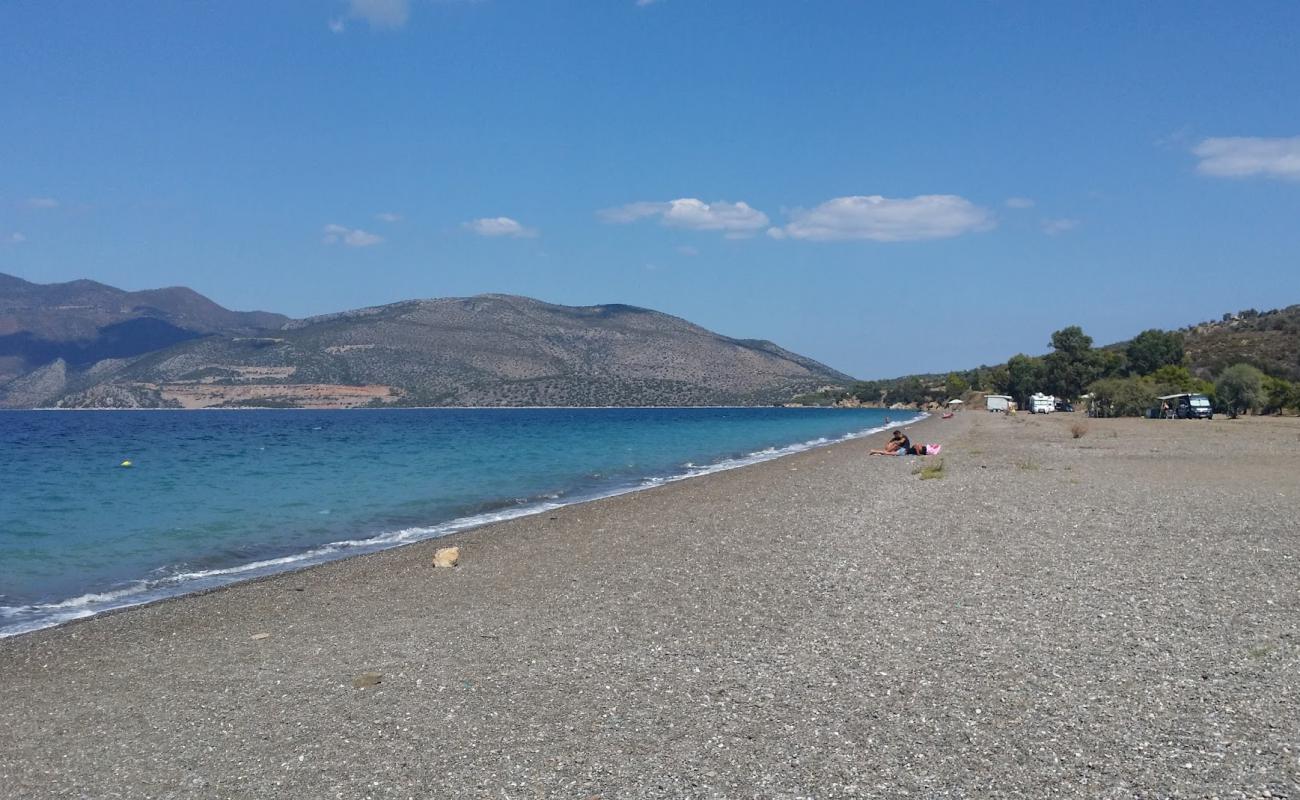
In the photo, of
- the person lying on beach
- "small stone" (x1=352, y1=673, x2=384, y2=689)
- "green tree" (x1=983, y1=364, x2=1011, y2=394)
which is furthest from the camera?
"green tree" (x1=983, y1=364, x2=1011, y2=394)

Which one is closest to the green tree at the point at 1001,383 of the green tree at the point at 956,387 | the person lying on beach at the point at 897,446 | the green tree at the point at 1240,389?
the green tree at the point at 956,387

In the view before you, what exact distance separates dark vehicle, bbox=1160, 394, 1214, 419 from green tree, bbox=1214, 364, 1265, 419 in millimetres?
3025

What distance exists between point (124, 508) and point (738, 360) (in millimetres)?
165250

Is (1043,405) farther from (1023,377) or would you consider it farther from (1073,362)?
(1023,377)

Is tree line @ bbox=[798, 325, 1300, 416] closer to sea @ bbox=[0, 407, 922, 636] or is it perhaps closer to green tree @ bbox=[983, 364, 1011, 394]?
green tree @ bbox=[983, 364, 1011, 394]

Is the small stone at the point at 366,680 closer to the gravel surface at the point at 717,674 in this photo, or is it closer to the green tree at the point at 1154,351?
the gravel surface at the point at 717,674

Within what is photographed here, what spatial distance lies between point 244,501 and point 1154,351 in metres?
73.4

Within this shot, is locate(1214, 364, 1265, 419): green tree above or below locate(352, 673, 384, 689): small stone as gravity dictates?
above

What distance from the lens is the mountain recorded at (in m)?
138

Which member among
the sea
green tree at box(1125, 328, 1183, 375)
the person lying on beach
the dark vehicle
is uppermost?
green tree at box(1125, 328, 1183, 375)

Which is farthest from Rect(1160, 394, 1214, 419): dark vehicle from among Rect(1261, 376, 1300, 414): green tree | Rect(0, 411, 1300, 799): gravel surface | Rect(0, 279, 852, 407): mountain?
Rect(0, 279, 852, 407): mountain

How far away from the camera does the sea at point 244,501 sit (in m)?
13.6

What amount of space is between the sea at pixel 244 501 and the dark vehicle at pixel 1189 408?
896 inches

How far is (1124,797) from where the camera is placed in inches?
178
